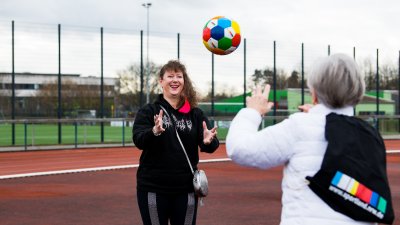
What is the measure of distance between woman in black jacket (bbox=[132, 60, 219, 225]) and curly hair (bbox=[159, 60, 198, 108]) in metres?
0.04

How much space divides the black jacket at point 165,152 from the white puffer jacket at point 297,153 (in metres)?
1.98

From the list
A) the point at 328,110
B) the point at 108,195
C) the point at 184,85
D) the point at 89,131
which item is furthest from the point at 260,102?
the point at 89,131

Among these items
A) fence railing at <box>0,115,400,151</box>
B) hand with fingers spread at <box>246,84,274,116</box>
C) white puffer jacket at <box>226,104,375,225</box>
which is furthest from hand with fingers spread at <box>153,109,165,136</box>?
fence railing at <box>0,115,400,151</box>

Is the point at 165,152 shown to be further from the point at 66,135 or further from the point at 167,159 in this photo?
the point at 66,135

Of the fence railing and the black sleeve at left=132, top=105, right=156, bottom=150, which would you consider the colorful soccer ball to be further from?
the fence railing

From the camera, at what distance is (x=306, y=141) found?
2346 millimetres

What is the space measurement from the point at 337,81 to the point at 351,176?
36 cm

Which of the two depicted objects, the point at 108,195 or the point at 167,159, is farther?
the point at 108,195

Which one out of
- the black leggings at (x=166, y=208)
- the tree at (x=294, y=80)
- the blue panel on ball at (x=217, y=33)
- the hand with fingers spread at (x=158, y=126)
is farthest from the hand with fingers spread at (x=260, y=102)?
the tree at (x=294, y=80)

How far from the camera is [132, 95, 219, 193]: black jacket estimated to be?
4375 mm

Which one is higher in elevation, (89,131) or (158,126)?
(158,126)

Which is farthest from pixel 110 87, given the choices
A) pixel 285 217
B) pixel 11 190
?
pixel 285 217

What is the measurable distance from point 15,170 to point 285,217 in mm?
13846

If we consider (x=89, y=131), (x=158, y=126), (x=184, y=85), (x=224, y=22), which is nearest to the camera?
(x=158, y=126)
